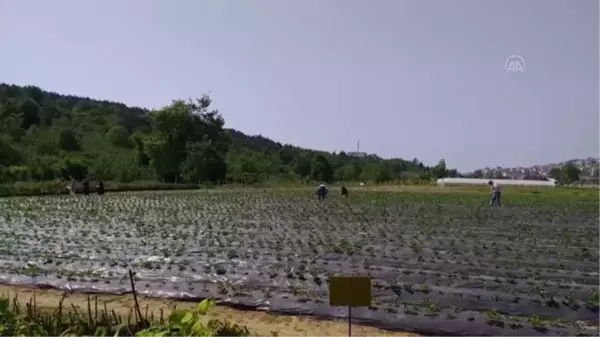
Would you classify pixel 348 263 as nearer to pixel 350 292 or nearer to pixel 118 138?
pixel 350 292

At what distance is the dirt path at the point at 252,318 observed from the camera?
6996mm

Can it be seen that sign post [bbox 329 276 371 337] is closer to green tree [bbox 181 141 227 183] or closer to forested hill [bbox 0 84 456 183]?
forested hill [bbox 0 84 456 183]

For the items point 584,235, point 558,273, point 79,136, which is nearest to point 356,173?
point 79,136

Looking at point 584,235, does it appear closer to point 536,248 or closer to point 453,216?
point 536,248

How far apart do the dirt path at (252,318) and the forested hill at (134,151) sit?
34281mm

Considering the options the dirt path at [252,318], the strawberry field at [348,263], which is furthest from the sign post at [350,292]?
the strawberry field at [348,263]

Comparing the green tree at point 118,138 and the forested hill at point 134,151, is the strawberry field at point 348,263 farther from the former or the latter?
the green tree at point 118,138

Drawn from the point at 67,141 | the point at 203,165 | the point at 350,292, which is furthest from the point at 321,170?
the point at 350,292

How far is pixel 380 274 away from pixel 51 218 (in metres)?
13.9

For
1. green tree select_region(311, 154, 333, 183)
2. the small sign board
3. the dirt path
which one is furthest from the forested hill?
the small sign board

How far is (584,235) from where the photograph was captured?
16.9m

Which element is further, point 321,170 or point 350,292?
point 321,170

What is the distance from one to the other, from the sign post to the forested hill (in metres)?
39.7

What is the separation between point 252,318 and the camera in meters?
7.70
